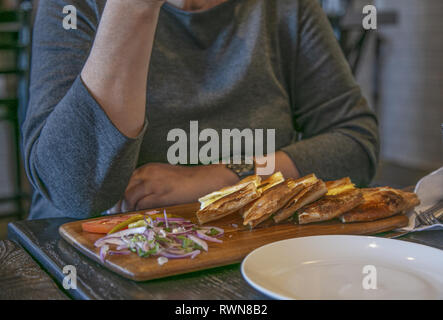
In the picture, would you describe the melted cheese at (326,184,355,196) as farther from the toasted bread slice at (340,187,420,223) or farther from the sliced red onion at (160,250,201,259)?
the sliced red onion at (160,250,201,259)

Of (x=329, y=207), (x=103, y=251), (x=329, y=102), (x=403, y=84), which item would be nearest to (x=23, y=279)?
(x=103, y=251)

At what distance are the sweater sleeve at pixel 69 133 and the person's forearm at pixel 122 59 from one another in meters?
0.02

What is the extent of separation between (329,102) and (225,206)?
61cm

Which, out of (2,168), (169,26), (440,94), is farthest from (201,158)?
(440,94)

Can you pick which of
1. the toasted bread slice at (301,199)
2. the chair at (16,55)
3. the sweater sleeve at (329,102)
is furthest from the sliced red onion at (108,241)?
the chair at (16,55)

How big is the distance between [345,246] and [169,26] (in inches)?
28.6

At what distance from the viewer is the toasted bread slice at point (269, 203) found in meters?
0.78

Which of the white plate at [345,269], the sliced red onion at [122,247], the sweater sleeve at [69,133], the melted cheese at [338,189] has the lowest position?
the white plate at [345,269]

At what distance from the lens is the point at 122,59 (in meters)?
0.89

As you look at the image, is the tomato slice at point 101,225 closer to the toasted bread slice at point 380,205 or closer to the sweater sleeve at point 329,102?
the toasted bread slice at point 380,205

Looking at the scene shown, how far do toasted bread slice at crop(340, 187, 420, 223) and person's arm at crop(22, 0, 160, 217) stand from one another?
0.39 meters

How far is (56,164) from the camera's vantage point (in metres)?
0.94

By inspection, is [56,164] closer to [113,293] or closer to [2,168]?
[113,293]

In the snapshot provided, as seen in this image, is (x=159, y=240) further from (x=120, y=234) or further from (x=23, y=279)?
(x=23, y=279)
